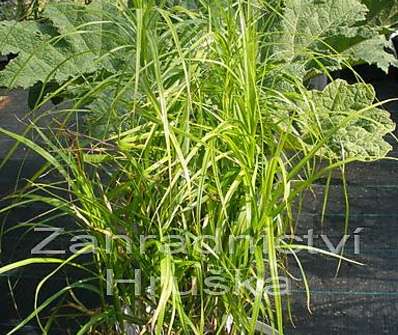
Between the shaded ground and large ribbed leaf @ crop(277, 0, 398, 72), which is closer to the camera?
the shaded ground

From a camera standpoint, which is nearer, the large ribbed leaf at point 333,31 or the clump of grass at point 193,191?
the clump of grass at point 193,191

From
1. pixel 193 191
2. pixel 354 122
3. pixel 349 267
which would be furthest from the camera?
pixel 349 267

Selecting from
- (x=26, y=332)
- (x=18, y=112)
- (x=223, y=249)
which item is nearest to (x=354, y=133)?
(x=223, y=249)

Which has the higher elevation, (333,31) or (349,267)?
(333,31)

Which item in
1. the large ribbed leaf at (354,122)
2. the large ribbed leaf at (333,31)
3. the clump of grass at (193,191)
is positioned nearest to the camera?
the clump of grass at (193,191)

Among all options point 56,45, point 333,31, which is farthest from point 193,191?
point 333,31

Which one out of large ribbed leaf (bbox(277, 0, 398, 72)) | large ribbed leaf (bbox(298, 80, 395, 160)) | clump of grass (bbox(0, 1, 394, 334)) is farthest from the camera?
large ribbed leaf (bbox(277, 0, 398, 72))

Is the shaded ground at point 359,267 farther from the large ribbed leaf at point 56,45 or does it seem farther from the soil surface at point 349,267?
the large ribbed leaf at point 56,45

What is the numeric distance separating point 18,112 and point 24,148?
2.40 ft

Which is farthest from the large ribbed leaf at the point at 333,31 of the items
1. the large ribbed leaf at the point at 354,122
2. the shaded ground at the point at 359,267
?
the shaded ground at the point at 359,267

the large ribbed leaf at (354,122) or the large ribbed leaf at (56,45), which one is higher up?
the large ribbed leaf at (56,45)

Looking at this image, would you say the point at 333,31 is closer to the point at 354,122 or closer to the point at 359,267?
the point at 354,122

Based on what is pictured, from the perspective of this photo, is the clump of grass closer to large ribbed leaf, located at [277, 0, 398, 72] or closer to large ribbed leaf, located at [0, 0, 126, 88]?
large ribbed leaf, located at [0, 0, 126, 88]

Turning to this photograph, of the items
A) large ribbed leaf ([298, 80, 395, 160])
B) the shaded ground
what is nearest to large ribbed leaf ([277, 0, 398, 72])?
large ribbed leaf ([298, 80, 395, 160])
